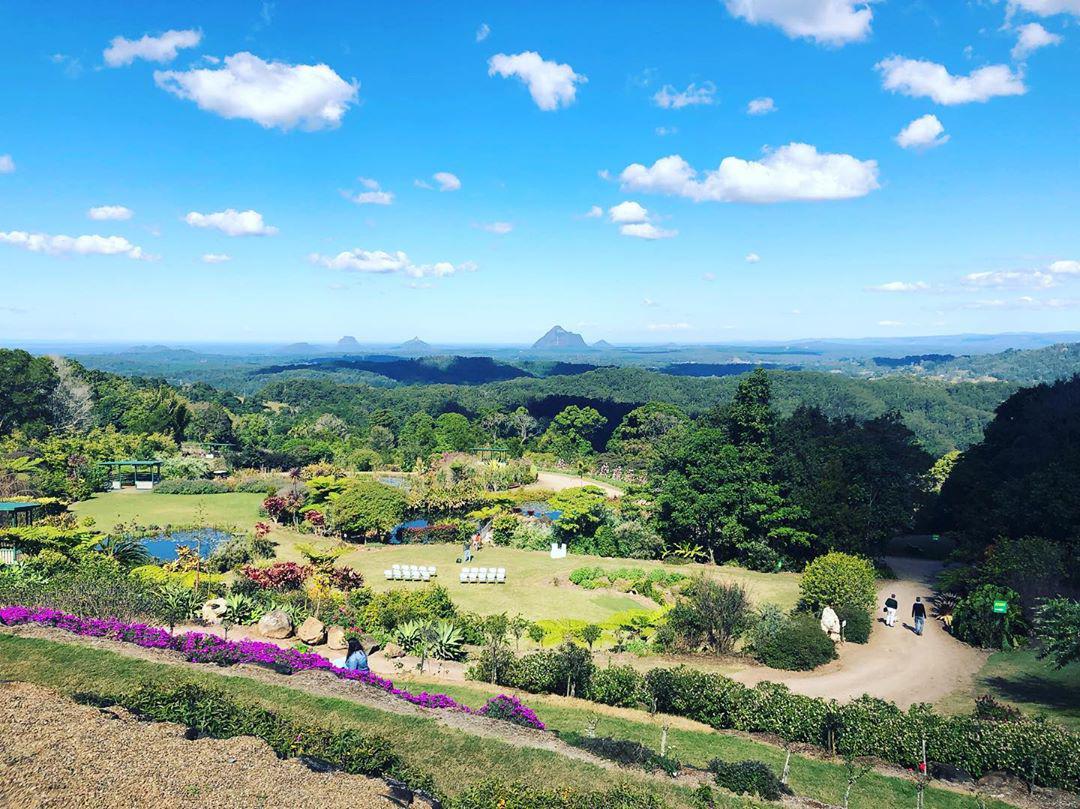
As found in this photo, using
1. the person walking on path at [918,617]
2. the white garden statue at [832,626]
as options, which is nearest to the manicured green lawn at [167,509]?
the white garden statue at [832,626]

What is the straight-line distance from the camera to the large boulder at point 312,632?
16047mm

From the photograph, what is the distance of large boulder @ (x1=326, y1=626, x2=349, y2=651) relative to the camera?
1577 cm

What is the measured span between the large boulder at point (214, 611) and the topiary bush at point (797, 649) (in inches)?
565

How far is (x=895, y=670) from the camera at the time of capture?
15.9 meters

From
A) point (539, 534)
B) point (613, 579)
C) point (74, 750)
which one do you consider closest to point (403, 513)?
point (539, 534)

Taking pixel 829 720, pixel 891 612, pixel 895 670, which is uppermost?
pixel 829 720

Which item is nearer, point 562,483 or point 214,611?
point 214,611

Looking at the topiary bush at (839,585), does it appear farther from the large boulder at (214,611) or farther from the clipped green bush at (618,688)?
the large boulder at (214,611)

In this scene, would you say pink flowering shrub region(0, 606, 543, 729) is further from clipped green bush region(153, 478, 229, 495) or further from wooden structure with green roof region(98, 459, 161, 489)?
wooden structure with green roof region(98, 459, 161, 489)

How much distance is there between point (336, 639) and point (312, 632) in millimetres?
728

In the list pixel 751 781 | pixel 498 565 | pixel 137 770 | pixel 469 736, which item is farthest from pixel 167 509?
pixel 751 781

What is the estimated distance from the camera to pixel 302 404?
4749 inches

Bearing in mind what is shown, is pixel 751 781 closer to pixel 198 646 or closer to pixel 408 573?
pixel 198 646

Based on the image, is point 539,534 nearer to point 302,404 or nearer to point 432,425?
point 432,425
